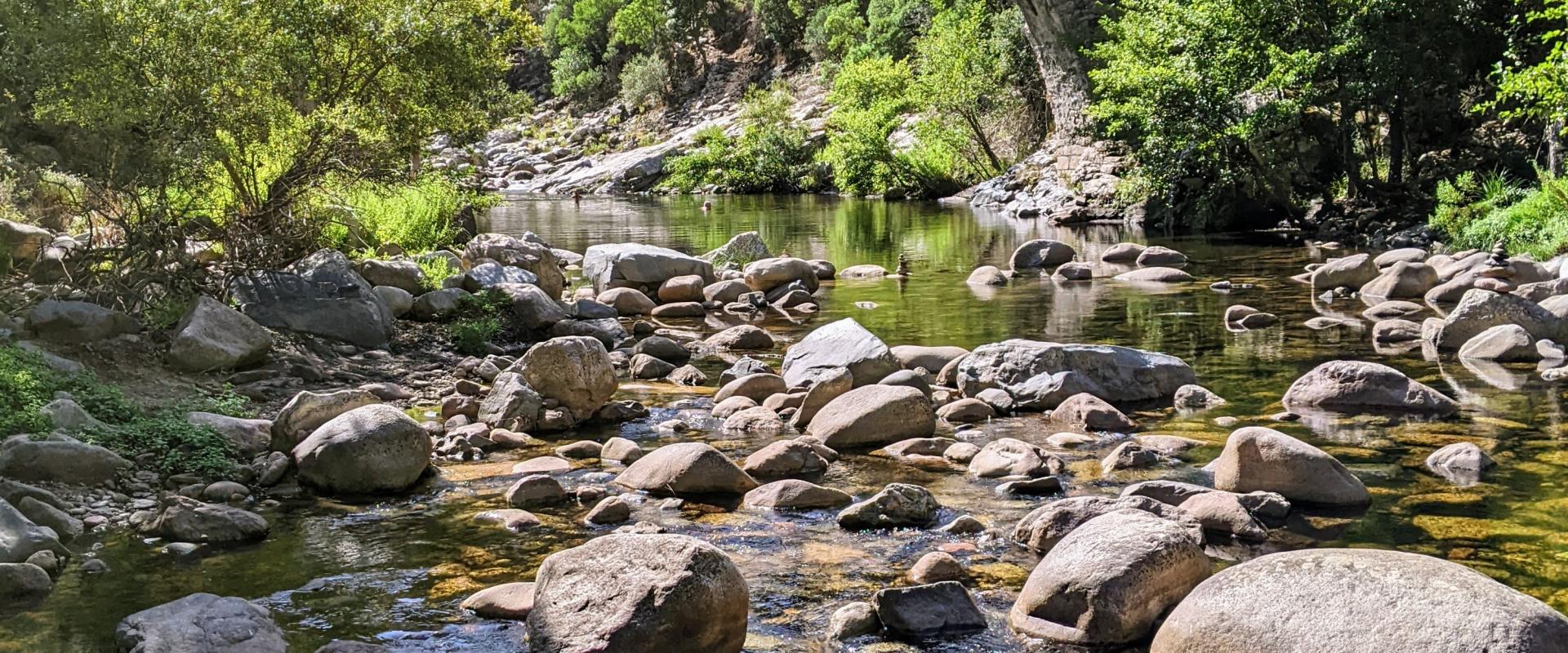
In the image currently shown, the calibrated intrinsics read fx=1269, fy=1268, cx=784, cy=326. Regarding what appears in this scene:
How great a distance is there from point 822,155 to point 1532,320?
37.6 m

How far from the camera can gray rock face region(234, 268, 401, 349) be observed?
12438 millimetres

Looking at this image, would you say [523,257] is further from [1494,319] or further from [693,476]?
[1494,319]

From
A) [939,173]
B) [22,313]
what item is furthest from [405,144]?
[939,173]

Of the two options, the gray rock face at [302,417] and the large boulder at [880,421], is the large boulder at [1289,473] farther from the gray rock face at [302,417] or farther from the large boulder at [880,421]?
the gray rock face at [302,417]

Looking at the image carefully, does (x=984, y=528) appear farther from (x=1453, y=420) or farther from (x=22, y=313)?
(x=22, y=313)

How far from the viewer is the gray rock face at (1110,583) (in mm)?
5617

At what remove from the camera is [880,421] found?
943 cm

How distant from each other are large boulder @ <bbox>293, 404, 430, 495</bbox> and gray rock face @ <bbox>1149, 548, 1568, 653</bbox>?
16.4 ft

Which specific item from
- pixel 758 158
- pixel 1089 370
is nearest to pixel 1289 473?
pixel 1089 370

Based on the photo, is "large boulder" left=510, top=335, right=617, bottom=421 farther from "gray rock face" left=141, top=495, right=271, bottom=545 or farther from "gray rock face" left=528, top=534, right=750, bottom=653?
"gray rock face" left=528, top=534, right=750, bottom=653

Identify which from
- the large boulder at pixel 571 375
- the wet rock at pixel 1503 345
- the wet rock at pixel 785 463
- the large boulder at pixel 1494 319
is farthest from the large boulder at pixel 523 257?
the wet rock at pixel 1503 345

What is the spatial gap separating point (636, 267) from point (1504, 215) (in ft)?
43.8

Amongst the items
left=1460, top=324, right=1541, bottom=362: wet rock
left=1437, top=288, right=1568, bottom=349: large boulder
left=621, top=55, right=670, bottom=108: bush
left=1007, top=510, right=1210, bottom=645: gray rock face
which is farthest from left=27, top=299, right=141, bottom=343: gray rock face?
left=621, top=55, right=670, bottom=108: bush

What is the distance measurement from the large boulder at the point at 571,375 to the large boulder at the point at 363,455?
84.6 inches
